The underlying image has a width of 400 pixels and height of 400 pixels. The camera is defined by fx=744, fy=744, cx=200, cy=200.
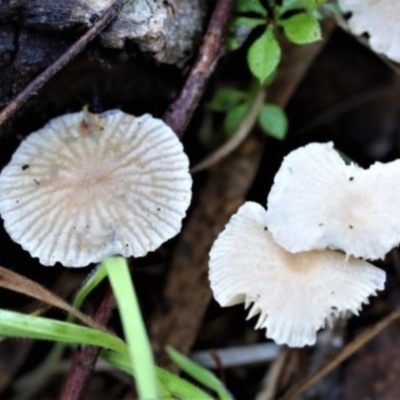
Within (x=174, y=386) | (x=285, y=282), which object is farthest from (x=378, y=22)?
(x=174, y=386)

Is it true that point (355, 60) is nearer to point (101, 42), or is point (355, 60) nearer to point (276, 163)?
point (276, 163)

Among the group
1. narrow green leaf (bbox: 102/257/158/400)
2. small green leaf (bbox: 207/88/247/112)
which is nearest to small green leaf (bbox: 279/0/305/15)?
small green leaf (bbox: 207/88/247/112)

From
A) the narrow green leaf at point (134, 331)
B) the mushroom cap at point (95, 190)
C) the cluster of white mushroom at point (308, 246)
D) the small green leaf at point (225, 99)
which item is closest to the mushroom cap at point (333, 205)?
the cluster of white mushroom at point (308, 246)

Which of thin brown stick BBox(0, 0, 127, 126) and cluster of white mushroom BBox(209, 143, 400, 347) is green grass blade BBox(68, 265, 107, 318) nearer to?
cluster of white mushroom BBox(209, 143, 400, 347)

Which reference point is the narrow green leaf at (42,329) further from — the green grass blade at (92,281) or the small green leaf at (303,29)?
the small green leaf at (303,29)

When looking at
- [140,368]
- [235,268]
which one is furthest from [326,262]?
[140,368]

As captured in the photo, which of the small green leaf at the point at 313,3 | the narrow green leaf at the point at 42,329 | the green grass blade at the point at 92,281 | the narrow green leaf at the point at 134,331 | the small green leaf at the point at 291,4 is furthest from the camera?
the small green leaf at the point at 291,4
